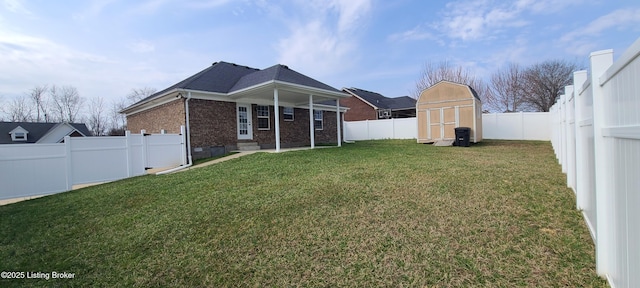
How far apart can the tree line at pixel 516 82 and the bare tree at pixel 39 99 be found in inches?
1723

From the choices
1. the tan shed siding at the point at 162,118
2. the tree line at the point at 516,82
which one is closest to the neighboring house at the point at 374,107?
the tree line at the point at 516,82

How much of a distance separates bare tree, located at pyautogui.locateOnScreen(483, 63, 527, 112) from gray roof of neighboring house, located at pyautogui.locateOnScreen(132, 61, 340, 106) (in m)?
21.3

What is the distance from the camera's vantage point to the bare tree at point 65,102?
34.1 metres

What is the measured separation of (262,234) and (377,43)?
1610cm

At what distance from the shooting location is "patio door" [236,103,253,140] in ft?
44.6

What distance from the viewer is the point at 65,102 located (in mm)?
34688

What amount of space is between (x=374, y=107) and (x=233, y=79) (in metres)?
17.7

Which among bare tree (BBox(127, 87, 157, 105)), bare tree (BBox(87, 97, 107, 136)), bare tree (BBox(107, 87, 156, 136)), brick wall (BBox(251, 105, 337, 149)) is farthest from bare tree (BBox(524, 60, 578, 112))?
bare tree (BBox(87, 97, 107, 136))

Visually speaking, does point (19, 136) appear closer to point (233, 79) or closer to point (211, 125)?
point (233, 79)

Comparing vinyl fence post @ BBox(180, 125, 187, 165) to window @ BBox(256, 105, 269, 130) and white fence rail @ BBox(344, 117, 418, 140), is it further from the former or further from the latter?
white fence rail @ BBox(344, 117, 418, 140)

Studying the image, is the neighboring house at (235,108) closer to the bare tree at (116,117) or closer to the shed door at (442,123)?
the shed door at (442,123)

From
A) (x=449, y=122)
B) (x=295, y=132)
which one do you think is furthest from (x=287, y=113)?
(x=449, y=122)

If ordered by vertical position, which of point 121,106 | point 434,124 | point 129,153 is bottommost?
point 129,153

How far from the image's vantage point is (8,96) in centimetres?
3031
